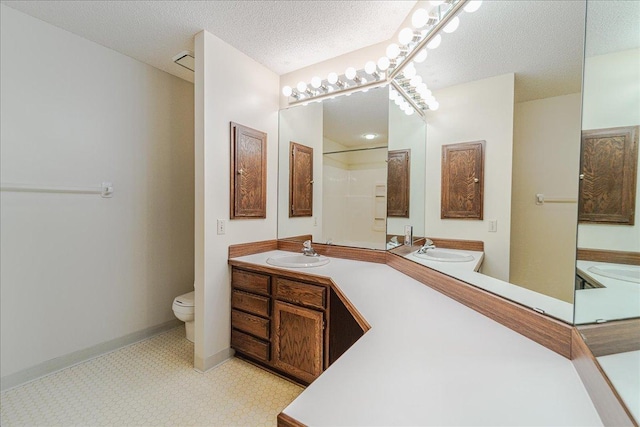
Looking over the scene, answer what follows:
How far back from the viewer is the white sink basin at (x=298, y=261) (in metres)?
1.80

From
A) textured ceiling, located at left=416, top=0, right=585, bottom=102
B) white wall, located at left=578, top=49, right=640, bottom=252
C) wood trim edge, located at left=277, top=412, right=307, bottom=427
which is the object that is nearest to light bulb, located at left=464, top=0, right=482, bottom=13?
textured ceiling, located at left=416, top=0, right=585, bottom=102

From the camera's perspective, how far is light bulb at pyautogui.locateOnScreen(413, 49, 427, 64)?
4.81 feet

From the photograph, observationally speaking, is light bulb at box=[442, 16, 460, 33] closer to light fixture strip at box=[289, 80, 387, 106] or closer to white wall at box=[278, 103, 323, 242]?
light fixture strip at box=[289, 80, 387, 106]

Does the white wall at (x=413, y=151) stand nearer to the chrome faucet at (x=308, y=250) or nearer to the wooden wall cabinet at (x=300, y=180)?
the chrome faucet at (x=308, y=250)

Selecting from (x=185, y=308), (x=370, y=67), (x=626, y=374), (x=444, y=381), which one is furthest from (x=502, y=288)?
(x=185, y=308)

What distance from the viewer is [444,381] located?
1.96 feet

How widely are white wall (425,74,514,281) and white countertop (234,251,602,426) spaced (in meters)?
0.36

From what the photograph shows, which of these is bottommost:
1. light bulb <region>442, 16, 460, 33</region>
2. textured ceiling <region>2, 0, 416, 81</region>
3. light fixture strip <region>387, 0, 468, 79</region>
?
light bulb <region>442, 16, 460, 33</region>

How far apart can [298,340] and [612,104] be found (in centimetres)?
179

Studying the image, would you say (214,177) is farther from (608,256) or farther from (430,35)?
(608,256)

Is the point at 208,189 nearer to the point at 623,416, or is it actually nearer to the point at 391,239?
the point at 391,239

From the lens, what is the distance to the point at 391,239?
1881mm

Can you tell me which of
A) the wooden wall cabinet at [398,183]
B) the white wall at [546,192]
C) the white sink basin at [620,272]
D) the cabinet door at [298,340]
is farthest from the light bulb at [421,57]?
the cabinet door at [298,340]

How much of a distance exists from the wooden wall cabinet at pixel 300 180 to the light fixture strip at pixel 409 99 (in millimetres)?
855
